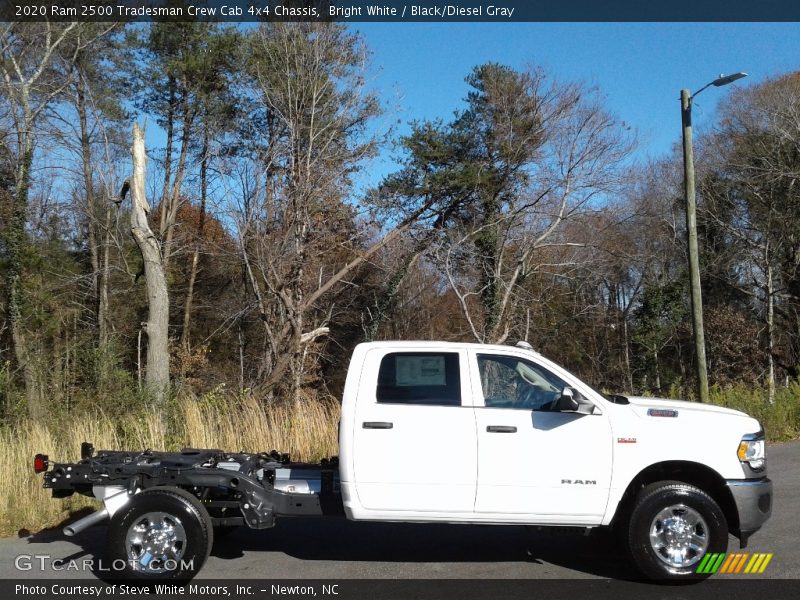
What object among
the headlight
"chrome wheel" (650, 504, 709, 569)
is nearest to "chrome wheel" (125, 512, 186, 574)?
"chrome wheel" (650, 504, 709, 569)

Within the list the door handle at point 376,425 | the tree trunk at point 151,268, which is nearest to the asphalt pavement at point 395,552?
the door handle at point 376,425

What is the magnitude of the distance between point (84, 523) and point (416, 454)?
8.89 feet

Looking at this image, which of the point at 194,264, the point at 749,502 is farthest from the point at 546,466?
the point at 194,264

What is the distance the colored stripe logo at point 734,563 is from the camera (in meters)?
6.13

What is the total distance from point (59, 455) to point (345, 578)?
5.80 metres

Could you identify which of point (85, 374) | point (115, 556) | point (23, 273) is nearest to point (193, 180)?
point (23, 273)

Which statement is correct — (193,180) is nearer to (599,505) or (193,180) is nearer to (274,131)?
(274,131)

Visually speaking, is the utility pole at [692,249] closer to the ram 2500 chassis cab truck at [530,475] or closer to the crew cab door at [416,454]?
the ram 2500 chassis cab truck at [530,475]

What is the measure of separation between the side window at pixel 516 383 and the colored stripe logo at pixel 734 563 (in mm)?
1709

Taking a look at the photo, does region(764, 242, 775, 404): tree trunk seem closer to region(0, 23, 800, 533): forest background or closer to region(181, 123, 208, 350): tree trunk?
region(0, 23, 800, 533): forest background

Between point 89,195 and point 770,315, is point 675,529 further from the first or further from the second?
point 770,315

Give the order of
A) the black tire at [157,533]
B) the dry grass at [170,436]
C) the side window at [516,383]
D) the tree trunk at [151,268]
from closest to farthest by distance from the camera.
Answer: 1. the black tire at [157,533]
2. the side window at [516,383]
3. the dry grass at [170,436]
4. the tree trunk at [151,268]

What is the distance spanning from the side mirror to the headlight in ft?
4.52

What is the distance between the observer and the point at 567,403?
6.13m
